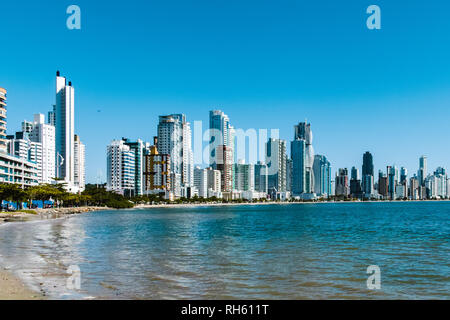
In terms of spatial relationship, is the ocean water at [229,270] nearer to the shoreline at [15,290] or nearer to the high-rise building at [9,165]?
the shoreline at [15,290]

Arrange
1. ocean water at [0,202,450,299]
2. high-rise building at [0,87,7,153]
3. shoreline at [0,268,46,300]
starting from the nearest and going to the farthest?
1. shoreline at [0,268,46,300]
2. ocean water at [0,202,450,299]
3. high-rise building at [0,87,7,153]

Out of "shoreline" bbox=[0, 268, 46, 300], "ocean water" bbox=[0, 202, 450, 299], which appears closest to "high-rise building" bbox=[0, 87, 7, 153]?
"ocean water" bbox=[0, 202, 450, 299]

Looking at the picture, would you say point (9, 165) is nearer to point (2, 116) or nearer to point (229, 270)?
point (2, 116)

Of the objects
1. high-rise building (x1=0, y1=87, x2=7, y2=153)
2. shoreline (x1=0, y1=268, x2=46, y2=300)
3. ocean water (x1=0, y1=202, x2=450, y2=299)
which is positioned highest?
high-rise building (x1=0, y1=87, x2=7, y2=153)

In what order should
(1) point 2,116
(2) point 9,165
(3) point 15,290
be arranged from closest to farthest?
(3) point 15,290 < (2) point 9,165 < (1) point 2,116

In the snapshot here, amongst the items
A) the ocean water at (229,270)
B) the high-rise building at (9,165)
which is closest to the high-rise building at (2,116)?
the high-rise building at (9,165)

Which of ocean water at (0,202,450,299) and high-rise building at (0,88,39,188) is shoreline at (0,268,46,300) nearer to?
ocean water at (0,202,450,299)

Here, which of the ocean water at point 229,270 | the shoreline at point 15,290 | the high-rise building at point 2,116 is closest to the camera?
the shoreline at point 15,290

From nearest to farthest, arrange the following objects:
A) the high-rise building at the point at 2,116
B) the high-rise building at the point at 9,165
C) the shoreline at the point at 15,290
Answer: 1. the shoreline at the point at 15,290
2. the high-rise building at the point at 9,165
3. the high-rise building at the point at 2,116

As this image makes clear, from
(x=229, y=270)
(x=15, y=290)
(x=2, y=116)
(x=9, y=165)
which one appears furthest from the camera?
(x=2, y=116)

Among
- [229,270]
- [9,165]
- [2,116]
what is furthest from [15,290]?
[2,116]

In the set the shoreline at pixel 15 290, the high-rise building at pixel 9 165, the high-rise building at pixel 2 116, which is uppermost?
the high-rise building at pixel 2 116
